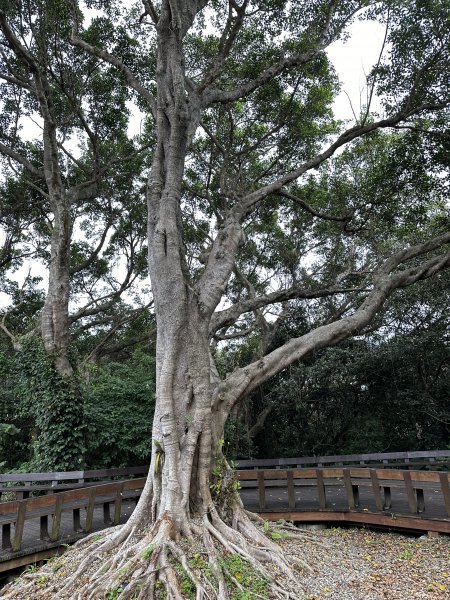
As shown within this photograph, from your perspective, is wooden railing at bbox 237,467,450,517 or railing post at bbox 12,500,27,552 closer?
railing post at bbox 12,500,27,552

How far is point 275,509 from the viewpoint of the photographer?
7.61m

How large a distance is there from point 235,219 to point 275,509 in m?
5.08

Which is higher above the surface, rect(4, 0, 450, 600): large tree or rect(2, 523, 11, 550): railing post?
rect(4, 0, 450, 600): large tree

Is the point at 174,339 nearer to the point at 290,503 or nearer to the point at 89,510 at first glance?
the point at 89,510

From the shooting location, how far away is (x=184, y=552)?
4602 mm

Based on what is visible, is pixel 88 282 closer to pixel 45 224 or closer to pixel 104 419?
pixel 45 224

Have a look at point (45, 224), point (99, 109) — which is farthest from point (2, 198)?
point (99, 109)

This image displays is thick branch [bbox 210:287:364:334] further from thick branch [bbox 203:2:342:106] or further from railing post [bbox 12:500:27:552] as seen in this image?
thick branch [bbox 203:2:342:106]

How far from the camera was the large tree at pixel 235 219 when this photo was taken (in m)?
5.17

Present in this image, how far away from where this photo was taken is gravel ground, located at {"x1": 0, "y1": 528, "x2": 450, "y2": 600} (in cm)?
443

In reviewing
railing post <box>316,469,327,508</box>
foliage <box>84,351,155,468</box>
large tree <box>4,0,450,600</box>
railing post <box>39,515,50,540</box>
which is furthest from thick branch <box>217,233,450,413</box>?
foliage <box>84,351,155,468</box>

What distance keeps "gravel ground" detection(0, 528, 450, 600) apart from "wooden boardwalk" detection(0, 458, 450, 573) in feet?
0.99

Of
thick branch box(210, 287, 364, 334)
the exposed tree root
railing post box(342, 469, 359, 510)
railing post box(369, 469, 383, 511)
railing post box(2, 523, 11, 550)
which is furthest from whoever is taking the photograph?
thick branch box(210, 287, 364, 334)

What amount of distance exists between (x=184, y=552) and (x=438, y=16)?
1017 cm
